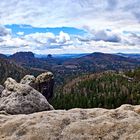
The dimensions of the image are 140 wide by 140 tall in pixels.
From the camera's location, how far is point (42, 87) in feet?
602

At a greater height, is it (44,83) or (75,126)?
(75,126)

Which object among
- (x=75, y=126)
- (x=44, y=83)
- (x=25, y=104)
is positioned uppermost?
(x=75, y=126)

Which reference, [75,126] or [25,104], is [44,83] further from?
[75,126]

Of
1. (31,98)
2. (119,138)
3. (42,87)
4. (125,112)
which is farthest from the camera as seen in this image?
(42,87)

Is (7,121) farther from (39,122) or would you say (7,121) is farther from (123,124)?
(123,124)

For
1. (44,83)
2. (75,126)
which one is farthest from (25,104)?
(44,83)

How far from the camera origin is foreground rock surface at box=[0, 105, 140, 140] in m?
22.3

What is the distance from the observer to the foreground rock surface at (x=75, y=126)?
22297 millimetres

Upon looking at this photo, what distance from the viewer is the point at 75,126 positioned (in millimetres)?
23391

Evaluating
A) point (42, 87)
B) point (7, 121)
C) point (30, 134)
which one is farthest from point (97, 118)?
point (42, 87)

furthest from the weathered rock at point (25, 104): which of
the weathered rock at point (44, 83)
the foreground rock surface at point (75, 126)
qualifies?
the weathered rock at point (44, 83)

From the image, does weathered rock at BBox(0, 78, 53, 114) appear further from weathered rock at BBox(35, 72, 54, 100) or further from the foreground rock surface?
weathered rock at BBox(35, 72, 54, 100)

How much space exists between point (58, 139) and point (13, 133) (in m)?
3.85

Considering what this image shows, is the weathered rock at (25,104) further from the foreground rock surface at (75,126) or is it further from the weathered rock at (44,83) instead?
the weathered rock at (44,83)
